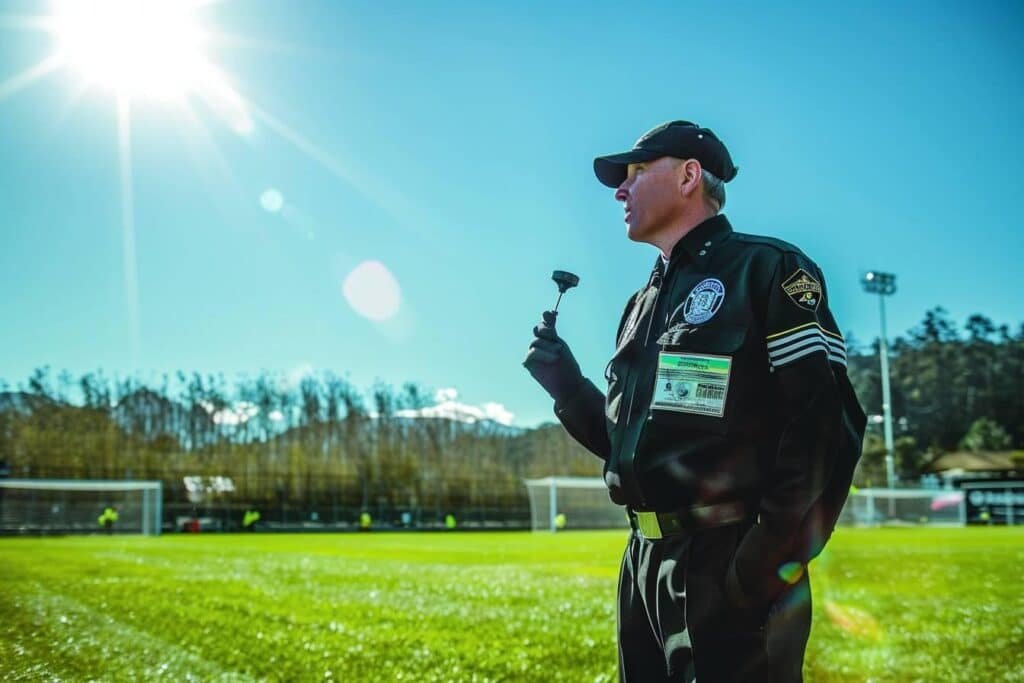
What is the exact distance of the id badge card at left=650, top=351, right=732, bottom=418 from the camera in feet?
7.27

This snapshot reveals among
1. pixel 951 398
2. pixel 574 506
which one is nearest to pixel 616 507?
pixel 574 506

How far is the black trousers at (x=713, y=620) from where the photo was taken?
214 centimetres

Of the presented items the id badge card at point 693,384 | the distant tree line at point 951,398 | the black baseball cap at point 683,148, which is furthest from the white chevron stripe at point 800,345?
the distant tree line at point 951,398

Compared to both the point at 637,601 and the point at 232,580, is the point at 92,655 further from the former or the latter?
the point at 232,580

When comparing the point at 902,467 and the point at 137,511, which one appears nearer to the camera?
the point at 137,511

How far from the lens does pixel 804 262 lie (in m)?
2.29

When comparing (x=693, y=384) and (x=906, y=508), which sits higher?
(x=693, y=384)

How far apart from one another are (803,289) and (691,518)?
66cm

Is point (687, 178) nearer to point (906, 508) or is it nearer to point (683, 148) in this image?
point (683, 148)

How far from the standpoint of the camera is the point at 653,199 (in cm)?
261

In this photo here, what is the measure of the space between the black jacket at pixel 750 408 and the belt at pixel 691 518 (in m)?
0.02

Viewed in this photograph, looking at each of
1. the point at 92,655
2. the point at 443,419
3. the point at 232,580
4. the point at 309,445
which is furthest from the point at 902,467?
the point at 92,655

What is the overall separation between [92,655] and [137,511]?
3750cm

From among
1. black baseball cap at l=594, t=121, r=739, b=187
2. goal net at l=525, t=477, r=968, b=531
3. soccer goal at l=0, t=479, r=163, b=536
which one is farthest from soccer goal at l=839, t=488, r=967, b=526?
black baseball cap at l=594, t=121, r=739, b=187
